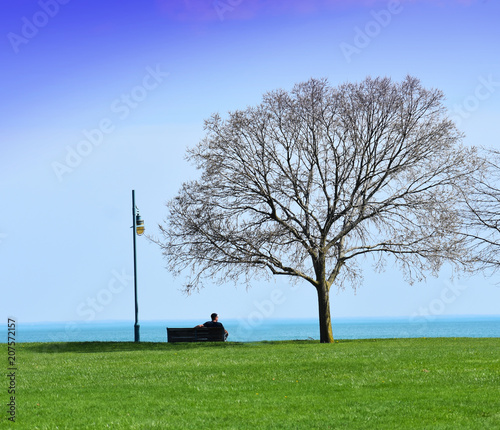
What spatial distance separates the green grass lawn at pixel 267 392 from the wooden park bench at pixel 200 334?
7658 millimetres

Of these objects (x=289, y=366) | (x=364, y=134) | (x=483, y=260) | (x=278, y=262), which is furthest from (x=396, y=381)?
(x=483, y=260)

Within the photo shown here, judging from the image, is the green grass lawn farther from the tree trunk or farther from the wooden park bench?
the tree trunk

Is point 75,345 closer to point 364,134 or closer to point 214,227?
point 214,227

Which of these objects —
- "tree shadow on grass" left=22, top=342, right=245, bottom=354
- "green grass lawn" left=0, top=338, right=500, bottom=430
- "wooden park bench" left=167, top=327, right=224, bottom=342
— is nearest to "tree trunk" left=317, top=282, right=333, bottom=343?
"tree shadow on grass" left=22, top=342, right=245, bottom=354

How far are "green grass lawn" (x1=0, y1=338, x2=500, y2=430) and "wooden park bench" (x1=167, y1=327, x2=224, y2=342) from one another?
7658mm

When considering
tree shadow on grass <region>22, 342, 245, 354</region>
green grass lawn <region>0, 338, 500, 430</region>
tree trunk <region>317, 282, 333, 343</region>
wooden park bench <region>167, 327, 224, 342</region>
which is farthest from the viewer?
tree trunk <region>317, 282, 333, 343</region>

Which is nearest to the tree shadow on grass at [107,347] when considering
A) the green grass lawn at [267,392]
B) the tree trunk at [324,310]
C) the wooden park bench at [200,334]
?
the wooden park bench at [200,334]

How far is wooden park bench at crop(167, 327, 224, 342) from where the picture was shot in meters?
27.2

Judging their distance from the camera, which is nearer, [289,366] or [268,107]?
[289,366]

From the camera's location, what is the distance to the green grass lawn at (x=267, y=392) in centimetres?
988

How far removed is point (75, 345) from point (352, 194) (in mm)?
14411

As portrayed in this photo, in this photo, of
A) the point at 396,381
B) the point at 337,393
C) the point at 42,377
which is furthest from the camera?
the point at 42,377

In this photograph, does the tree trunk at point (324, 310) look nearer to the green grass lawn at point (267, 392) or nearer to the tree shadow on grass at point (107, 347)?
the tree shadow on grass at point (107, 347)

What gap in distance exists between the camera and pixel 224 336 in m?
27.8
